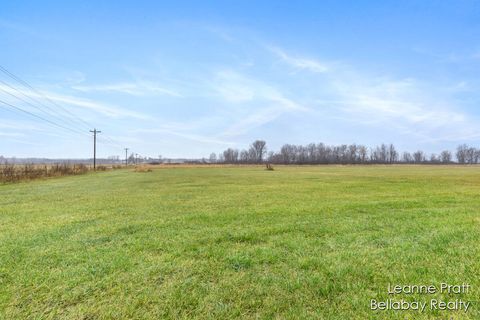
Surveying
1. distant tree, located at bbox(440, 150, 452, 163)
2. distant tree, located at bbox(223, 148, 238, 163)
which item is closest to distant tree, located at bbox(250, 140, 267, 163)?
distant tree, located at bbox(223, 148, 238, 163)

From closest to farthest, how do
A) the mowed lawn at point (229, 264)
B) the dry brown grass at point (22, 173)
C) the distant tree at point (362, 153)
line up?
the mowed lawn at point (229, 264)
the dry brown grass at point (22, 173)
the distant tree at point (362, 153)

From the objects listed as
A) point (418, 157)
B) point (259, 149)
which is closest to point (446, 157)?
point (418, 157)

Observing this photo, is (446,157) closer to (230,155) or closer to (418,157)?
(418,157)

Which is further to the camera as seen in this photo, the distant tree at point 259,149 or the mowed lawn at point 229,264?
the distant tree at point 259,149

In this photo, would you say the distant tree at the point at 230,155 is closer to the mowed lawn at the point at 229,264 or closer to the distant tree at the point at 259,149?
the distant tree at the point at 259,149

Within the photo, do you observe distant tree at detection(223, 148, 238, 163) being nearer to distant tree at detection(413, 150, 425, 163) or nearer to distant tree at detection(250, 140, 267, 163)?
distant tree at detection(250, 140, 267, 163)

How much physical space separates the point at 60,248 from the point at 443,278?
6.73m

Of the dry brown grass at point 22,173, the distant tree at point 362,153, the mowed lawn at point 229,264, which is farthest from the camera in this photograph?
the distant tree at point 362,153

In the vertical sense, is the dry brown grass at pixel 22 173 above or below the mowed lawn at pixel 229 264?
above

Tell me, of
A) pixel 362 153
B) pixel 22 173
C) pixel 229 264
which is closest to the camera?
pixel 229 264

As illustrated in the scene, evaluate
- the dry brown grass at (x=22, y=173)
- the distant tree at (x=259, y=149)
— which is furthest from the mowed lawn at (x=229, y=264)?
the distant tree at (x=259, y=149)

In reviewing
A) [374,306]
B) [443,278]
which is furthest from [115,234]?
[443,278]

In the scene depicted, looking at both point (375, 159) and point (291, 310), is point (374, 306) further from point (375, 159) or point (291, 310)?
point (375, 159)

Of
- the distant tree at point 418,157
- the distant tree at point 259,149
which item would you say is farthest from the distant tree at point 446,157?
the distant tree at point 259,149
